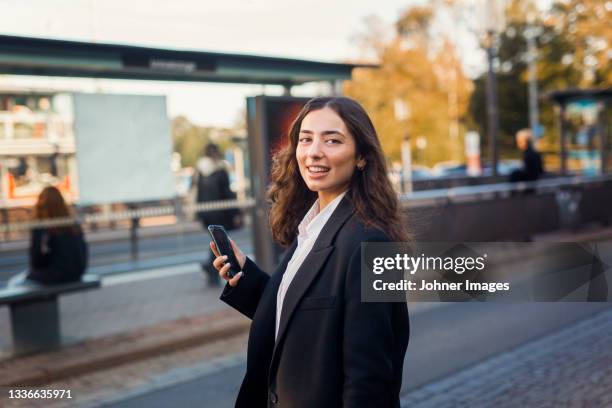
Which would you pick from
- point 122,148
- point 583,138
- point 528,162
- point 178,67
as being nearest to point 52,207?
point 122,148

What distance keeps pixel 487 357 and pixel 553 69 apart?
34273mm

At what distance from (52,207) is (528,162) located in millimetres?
8395

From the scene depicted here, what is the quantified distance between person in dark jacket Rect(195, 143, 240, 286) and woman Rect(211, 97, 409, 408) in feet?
24.7

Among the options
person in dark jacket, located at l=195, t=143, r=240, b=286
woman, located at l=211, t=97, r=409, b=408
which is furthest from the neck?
person in dark jacket, located at l=195, t=143, r=240, b=286

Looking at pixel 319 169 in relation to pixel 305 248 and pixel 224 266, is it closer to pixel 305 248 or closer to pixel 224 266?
pixel 305 248

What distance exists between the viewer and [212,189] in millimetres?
9797

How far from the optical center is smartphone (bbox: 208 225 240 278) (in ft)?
7.45

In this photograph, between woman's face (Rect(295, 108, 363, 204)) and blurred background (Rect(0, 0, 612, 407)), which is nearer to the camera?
woman's face (Rect(295, 108, 363, 204))

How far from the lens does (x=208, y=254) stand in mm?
9875

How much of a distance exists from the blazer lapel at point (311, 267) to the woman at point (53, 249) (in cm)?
529

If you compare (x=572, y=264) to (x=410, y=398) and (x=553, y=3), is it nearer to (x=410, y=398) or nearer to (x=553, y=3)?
(x=410, y=398)

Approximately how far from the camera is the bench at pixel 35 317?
6371mm

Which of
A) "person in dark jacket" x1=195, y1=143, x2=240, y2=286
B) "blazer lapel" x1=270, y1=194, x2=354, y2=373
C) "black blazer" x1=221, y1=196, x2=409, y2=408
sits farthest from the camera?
"person in dark jacket" x1=195, y1=143, x2=240, y2=286

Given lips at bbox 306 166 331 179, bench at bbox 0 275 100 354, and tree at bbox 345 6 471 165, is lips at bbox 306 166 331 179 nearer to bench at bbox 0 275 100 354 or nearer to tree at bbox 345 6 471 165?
bench at bbox 0 275 100 354
